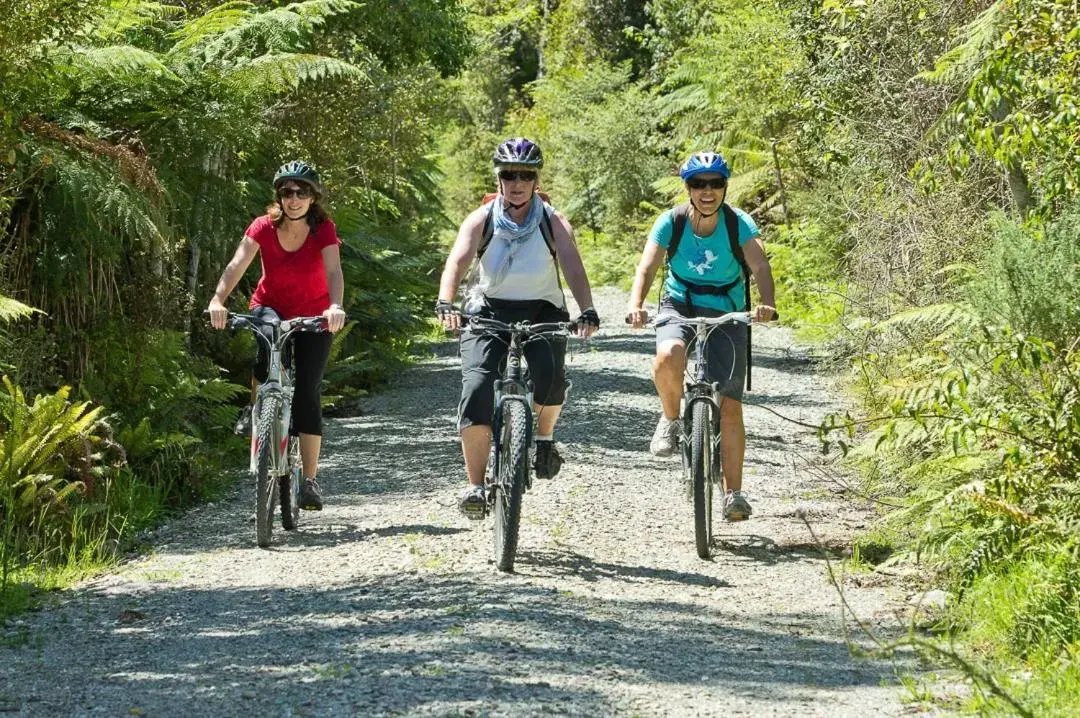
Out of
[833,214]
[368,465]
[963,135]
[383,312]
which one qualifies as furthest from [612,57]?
[963,135]

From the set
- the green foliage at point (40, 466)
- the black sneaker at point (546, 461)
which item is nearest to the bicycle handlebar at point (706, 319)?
the black sneaker at point (546, 461)

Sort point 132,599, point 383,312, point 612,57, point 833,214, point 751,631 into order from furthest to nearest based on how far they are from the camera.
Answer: point 612,57, point 833,214, point 383,312, point 132,599, point 751,631

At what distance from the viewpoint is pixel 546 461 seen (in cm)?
771

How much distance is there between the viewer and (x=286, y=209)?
8.16 meters

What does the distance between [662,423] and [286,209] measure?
244cm

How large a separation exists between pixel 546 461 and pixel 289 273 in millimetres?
1875

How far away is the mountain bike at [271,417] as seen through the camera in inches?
311

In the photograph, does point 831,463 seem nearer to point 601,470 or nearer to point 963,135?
point 601,470

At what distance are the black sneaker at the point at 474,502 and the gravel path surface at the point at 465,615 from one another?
288 millimetres

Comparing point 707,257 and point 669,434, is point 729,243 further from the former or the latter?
point 669,434

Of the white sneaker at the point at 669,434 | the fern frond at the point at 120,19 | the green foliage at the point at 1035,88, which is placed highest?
the fern frond at the point at 120,19

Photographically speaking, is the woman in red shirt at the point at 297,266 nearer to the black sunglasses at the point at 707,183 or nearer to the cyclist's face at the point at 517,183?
the cyclist's face at the point at 517,183

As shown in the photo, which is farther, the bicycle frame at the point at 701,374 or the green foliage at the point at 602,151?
the green foliage at the point at 602,151

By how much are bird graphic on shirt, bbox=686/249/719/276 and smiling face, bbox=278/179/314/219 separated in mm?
2191
